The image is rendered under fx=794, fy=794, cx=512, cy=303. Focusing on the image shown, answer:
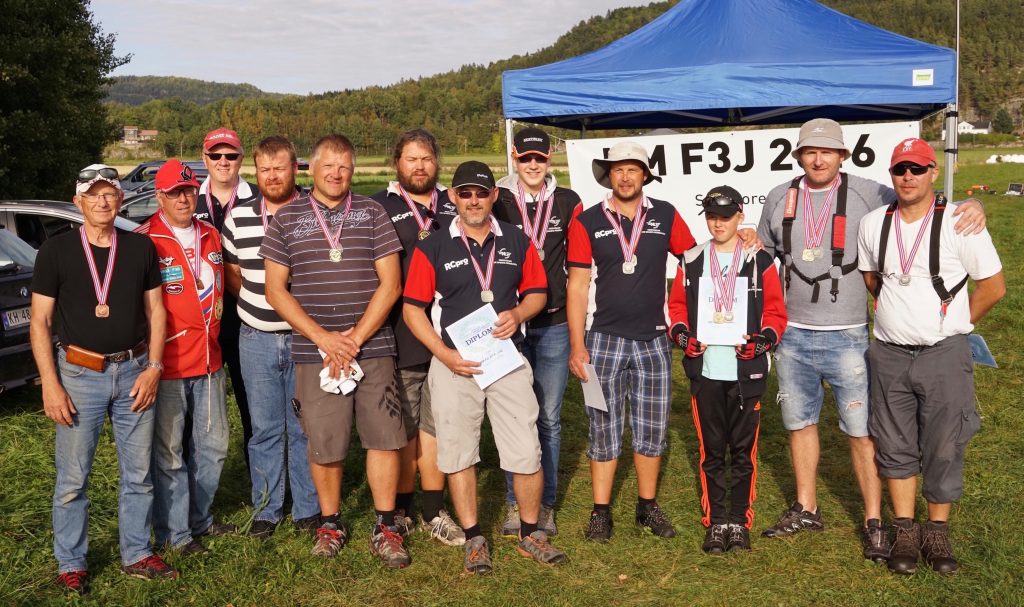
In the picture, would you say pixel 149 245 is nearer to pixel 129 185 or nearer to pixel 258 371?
pixel 258 371

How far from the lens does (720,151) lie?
725 cm

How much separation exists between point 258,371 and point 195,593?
1118mm

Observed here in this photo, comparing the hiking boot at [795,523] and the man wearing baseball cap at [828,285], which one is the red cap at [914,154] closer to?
the man wearing baseball cap at [828,285]

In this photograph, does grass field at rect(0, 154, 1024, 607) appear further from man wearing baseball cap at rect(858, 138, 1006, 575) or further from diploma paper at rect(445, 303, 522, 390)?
diploma paper at rect(445, 303, 522, 390)

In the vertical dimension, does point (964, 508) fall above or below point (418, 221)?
below

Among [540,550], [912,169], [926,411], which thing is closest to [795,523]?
[926,411]

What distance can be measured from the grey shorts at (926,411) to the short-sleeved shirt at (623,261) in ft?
3.63

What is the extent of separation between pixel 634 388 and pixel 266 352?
1962 mm

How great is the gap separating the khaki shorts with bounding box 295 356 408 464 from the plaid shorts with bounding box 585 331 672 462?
1.08 meters

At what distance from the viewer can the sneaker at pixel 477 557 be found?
13.2 ft

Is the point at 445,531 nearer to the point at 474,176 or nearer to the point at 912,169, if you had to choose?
the point at 474,176

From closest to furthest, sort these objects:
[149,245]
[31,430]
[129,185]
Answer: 1. [149,245]
2. [31,430]
3. [129,185]

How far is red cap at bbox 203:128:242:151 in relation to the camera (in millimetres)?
4332

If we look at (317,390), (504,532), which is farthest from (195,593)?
(504,532)
